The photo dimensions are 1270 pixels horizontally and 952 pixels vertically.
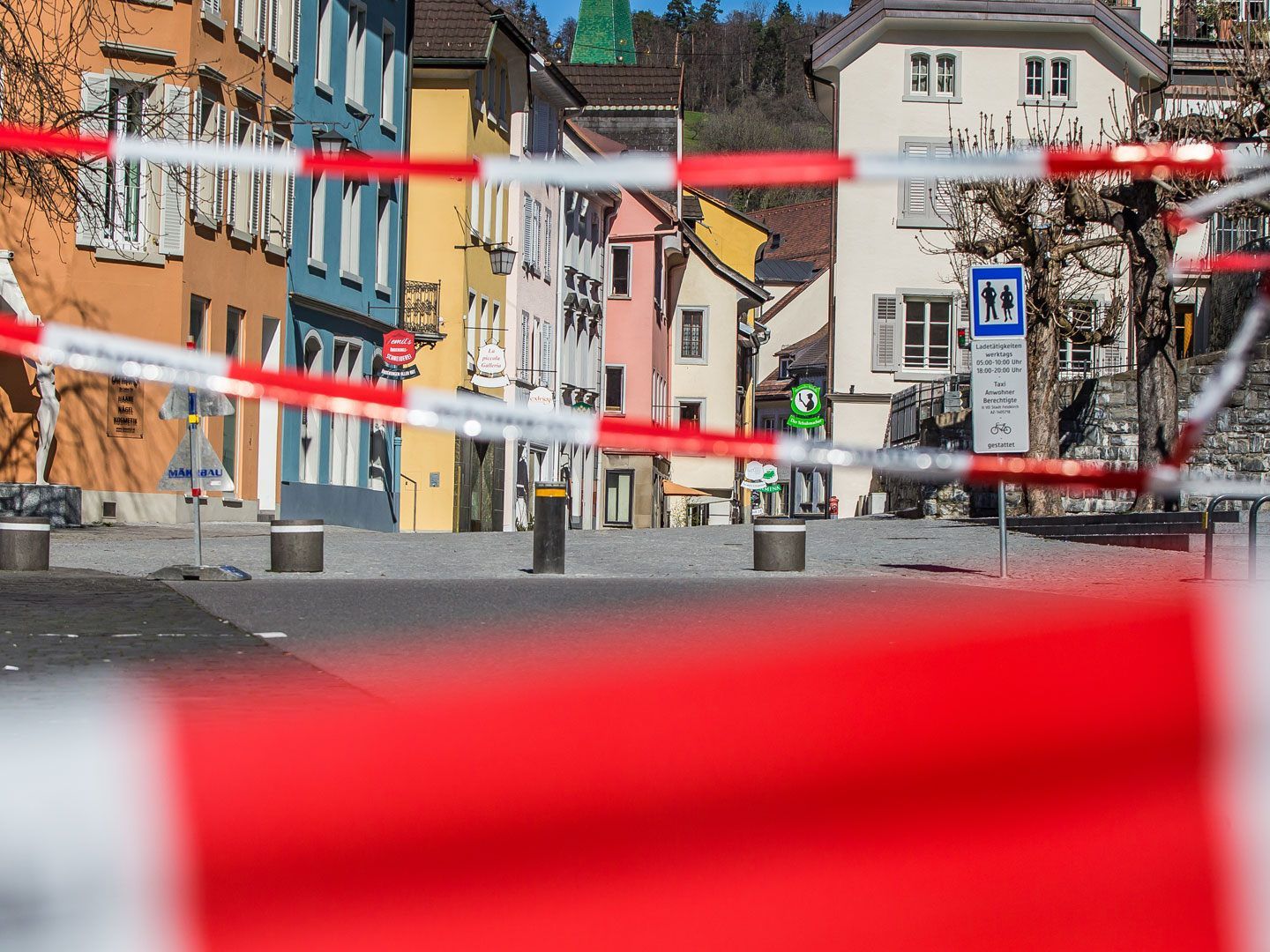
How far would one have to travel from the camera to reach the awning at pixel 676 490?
68.2 meters

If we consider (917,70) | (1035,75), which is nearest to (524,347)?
(917,70)

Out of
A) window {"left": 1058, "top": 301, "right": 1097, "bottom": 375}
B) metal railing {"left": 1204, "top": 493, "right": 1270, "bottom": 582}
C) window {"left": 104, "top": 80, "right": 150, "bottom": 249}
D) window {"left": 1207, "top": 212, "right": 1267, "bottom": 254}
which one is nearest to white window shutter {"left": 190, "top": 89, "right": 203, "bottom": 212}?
window {"left": 104, "top": 80, "right": 150, "bottom": 249}

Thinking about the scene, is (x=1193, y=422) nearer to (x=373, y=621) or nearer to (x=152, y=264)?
(x=373, y=621)

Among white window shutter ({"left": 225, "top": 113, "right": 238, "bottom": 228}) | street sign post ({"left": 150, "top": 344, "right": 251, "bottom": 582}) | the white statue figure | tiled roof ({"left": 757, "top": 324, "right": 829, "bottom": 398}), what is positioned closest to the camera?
street sign post ({"left": 150, "top": 344, "right": 251, "bottom": 582})

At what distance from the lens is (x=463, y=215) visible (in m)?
44.1

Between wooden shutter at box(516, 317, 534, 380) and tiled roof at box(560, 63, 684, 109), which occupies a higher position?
tiled roof at box(560, 63, 684, 109)

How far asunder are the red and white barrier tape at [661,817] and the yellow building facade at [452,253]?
34611 mm

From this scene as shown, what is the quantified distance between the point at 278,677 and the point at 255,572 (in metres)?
10.0

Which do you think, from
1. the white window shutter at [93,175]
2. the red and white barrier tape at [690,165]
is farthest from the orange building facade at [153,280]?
the red and white barrier tape at [690,165]

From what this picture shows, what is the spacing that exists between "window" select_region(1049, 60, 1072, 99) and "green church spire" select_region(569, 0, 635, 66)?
53187 mm

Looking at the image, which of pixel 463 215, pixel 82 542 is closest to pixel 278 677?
pixel 82 542

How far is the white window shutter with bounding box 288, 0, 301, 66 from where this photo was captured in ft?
107

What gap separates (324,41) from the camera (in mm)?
34562

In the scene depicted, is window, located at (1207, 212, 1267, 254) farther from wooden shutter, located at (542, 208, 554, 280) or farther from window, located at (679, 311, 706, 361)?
window, located at (679, 311, 706, 361)
